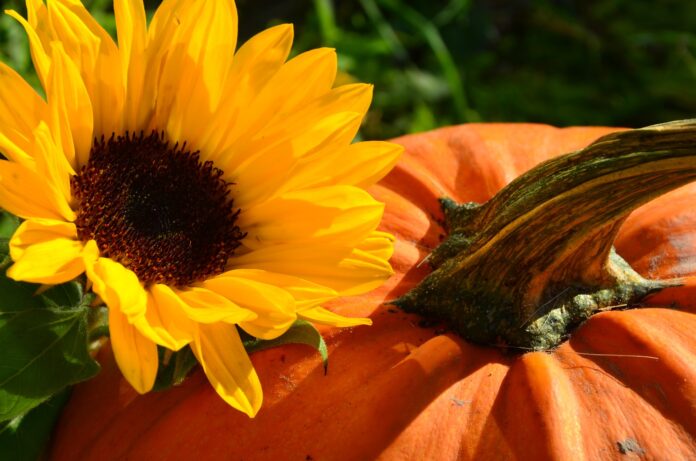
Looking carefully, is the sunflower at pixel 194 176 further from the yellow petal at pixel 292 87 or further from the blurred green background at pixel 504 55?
the blurred green background at pixel 504 55

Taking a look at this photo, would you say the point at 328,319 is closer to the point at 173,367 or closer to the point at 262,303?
the point at 262,303

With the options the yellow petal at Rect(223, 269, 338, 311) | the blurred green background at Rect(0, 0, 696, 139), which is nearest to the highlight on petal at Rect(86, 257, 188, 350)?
the yellow petal at Rect(223, 269, 338, 311)

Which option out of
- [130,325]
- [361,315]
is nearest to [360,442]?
[361,315]

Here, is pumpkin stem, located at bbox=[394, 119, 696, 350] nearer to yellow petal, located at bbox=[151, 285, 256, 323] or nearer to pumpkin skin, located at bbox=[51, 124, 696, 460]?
pumpkin skin, located at bbox=[51, 124, 696, 460]

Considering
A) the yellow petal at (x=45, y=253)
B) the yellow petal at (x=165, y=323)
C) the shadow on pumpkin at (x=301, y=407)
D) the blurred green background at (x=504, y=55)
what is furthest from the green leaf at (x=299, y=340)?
the blurred green background at (x=504, y=55)

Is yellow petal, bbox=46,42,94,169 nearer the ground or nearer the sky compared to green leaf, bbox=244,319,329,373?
nearer the sky

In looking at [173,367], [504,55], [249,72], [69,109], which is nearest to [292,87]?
[249,72]

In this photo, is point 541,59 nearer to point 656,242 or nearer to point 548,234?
point 656,242

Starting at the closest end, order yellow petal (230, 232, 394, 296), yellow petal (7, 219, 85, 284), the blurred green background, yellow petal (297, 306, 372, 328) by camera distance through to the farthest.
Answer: yellow petal (7, 219, 85, 284)
yellow petal (297, 306, 372, 328)
yellow petal (230, 232, 394, 296)
the blurred green background
